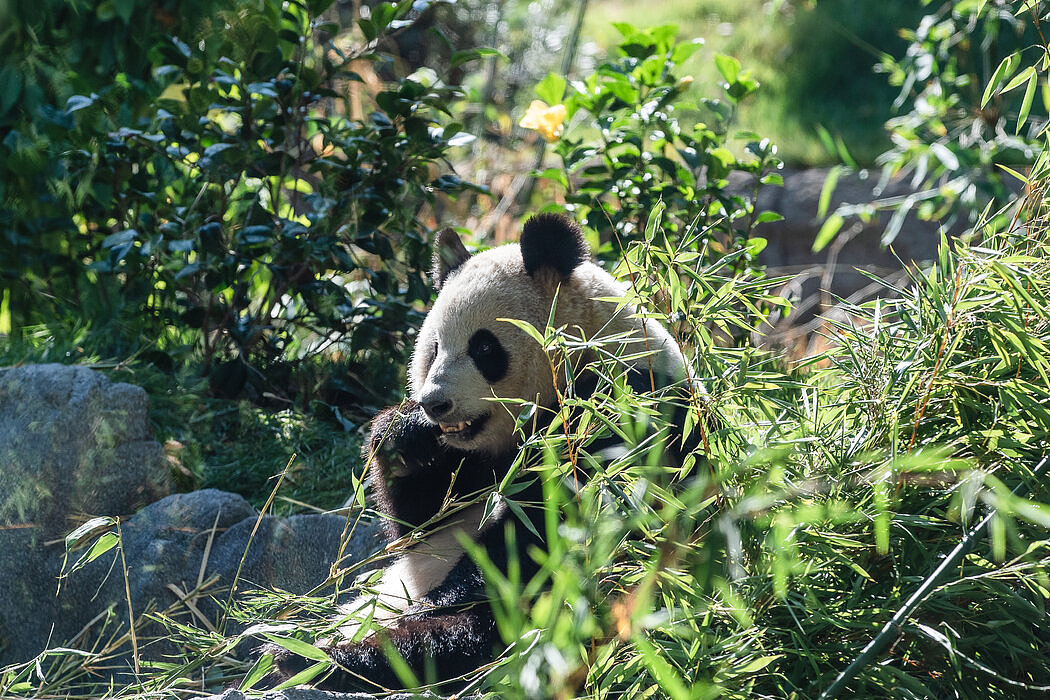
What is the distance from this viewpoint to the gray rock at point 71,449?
237 centimetres

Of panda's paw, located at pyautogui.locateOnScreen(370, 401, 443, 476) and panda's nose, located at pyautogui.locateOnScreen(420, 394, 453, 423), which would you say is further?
panda's paw, located at pyautogui.locateOnScreen(370, 401, 443, 476)

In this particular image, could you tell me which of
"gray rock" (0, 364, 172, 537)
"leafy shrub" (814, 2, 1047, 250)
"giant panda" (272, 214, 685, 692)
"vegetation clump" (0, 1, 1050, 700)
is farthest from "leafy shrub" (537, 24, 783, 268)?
"gray rock" (0, 364, 172, 537)

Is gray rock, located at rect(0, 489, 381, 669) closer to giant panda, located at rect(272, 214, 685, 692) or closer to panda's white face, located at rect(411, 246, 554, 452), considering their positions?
giant panda, located at rect(272, 214, 685, 692)

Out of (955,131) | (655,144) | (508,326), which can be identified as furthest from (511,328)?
(955,131)

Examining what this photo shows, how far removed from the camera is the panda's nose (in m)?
1.92

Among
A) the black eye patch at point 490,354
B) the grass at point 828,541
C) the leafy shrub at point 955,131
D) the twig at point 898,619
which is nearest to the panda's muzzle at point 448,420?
the black eye patch at point 490,354

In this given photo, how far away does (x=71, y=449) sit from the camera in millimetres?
2428

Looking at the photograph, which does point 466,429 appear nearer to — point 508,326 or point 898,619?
point 508,326

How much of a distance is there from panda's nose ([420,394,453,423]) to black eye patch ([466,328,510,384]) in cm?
14

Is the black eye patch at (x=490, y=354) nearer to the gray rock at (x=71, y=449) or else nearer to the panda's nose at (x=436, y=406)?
the panda's nose at (x=436, y=406)

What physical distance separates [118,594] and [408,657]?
38.1 inches

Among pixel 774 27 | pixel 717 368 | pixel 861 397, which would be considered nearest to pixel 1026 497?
pixel 861 397

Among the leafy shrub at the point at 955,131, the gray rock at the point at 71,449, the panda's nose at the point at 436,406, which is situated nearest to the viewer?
the panda's nose at the point at 436,406

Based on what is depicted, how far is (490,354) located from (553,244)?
0.28 meters
